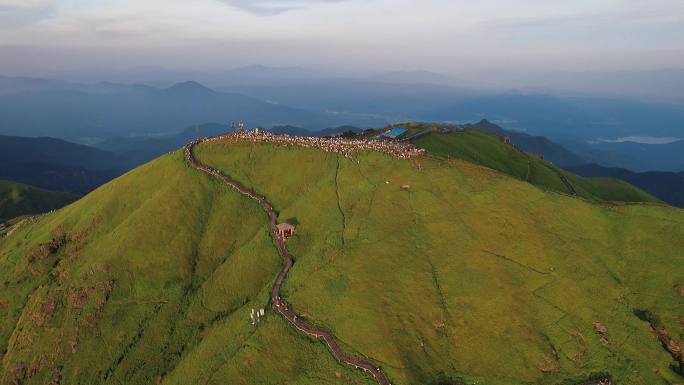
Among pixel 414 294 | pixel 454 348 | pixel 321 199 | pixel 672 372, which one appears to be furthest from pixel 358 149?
pixel 672 372

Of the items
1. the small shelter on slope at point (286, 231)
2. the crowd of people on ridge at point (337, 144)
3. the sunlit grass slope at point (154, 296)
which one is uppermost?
the crowd of people on ridge at point (337, 144)

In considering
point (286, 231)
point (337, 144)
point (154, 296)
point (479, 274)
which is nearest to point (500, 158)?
point (337, 144)

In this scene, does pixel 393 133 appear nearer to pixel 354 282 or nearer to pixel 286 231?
pixel 286 231

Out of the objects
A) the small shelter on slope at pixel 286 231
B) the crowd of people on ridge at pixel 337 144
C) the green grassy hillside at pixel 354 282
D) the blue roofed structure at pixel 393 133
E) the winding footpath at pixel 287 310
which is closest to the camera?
the winding footpath at pixel 287 310

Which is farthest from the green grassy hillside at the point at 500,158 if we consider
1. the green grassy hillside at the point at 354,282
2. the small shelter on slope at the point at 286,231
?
the small shelter on slope at the point at 286,231

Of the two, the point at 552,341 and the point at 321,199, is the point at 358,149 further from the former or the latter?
the point at 552,341

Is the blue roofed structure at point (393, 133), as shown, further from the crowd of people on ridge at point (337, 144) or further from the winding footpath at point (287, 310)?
the winding footpath at point (287, 310)

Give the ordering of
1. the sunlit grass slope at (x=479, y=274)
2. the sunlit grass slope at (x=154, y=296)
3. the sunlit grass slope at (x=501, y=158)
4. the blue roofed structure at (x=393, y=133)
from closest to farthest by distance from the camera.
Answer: the sunlit grass slope at (x=479, y=274) < the sunlit grass slope at (x=154, y=296) < the sunlit grass slope at (x=501, y=158) < the blue roofed structure at (x=393, y=133)
